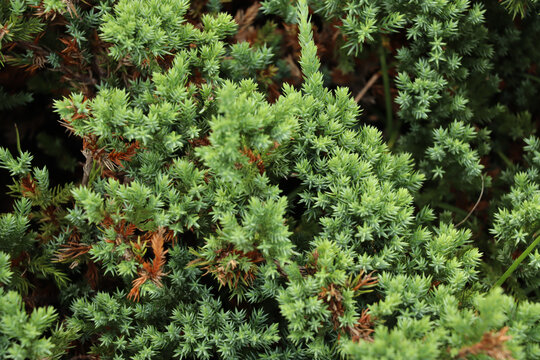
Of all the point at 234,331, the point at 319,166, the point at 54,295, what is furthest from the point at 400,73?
the point at 54,295

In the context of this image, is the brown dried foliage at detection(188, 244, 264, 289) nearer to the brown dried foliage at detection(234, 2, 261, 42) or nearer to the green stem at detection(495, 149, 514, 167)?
the brown dried foliage at detection(234, 2, 261, 42)

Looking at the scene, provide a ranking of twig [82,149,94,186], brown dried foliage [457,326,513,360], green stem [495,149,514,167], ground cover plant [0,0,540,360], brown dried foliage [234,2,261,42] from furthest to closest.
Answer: green stem [495,149,514,167] < brown dried foliage [234,2,261,42] < twig [82,149,94,186] < ground cover plant [0,0,540,360] < brown dried foliage [457,326,513,360]

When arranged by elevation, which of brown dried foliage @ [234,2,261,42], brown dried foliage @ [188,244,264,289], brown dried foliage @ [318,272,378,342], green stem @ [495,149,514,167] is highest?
green stem @ [495,149,514,167]

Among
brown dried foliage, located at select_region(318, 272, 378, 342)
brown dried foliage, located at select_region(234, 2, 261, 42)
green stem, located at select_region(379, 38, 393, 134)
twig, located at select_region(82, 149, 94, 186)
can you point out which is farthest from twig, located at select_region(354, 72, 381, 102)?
twig, located at select_region(82, 149, 94, 186)

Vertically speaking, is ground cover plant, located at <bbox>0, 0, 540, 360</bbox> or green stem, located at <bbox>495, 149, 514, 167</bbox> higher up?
green stem, located at <bbox>495, 149, 514, 167</bbox>

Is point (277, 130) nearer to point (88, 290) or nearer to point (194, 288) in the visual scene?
point (194, 288)

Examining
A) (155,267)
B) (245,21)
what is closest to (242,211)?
(155,267)

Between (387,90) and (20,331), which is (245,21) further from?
(20,331)

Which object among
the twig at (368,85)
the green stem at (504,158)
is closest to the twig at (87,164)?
the twig at (368,85)
